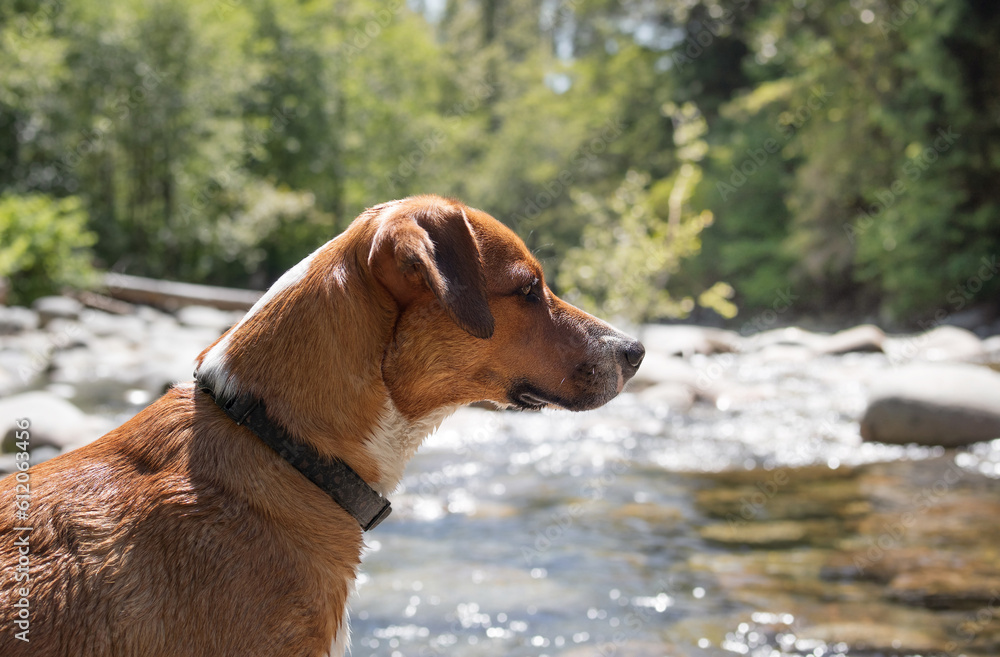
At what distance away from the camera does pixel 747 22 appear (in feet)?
122

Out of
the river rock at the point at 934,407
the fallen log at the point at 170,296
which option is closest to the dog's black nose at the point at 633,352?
the river rock at the point at 934,407

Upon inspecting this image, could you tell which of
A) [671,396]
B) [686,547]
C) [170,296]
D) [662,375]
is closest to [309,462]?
[686,547]

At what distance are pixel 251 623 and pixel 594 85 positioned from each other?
43.8m

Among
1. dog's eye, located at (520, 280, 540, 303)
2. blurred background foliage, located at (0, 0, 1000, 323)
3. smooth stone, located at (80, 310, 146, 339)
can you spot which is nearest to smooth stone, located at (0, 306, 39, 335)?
smooth stone, located at (80, 310, 146, 339)

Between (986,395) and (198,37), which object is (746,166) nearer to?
(198,37)

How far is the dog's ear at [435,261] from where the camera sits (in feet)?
7.56

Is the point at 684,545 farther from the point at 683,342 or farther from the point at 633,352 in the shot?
the point at 683,342

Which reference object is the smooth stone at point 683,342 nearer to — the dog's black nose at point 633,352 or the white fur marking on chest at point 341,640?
the dog's black nose at point 633,352

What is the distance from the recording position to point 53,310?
697 inches

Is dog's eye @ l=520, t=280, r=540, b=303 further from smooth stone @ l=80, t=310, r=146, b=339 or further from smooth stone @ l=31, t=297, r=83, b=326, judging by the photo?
smooth stone @ l=31, t=297, r=83, b=326

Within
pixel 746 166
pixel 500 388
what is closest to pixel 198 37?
pixel 746 166

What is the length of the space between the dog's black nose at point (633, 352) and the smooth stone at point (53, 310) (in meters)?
17.9

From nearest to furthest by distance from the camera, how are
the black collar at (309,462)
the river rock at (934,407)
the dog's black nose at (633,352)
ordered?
the black collar at (309,462), the dog's black nose at (633,352), the river rock at (934,407)

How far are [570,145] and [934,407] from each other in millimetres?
30623
